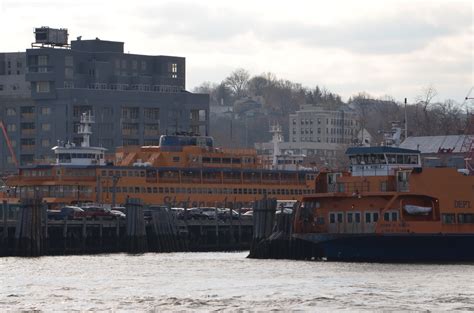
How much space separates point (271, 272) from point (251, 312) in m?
19.9

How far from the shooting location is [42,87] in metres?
192

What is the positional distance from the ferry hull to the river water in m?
2.11

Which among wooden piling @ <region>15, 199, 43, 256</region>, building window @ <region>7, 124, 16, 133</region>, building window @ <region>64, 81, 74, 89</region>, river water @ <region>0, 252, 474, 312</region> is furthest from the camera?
building window @ <region>7, 124, 16, 133</region>

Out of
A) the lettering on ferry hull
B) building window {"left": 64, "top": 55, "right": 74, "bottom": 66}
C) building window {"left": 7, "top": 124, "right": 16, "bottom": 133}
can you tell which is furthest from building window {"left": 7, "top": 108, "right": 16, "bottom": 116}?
the lettering on ferry hull

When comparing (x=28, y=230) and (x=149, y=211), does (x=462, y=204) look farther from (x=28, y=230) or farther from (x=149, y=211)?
(x=149, y=211)

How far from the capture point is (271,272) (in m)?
90.7

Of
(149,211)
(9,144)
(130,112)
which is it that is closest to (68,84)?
(130,112)

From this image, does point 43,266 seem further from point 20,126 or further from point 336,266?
point 20,126

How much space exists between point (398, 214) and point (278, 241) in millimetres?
9529

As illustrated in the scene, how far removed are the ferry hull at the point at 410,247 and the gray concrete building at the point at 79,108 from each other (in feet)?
292

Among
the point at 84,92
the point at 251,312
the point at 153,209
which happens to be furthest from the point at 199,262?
the point at 84,92

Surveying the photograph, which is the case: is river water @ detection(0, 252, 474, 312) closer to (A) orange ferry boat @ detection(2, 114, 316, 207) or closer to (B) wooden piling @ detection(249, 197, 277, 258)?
(B) wooden piling @ detection(249, 197, 277, 258)

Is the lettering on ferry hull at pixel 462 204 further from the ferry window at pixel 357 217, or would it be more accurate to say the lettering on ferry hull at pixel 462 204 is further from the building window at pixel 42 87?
the building window at pixel 42 87

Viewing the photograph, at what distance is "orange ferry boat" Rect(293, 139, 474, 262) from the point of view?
96.8 meters
